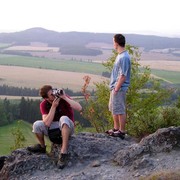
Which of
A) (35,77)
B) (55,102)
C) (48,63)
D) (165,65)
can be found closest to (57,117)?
(55,102)

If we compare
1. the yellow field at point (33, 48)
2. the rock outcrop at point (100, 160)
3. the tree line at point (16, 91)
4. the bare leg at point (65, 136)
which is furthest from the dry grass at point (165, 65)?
the bare leg at point (65, 136)

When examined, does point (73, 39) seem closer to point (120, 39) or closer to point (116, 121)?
point (116, 121)

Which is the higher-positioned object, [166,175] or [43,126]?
[43,126]

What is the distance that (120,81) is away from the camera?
8500 mm

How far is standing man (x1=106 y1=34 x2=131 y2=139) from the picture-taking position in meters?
8.49

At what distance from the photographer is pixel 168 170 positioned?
23.0 feet

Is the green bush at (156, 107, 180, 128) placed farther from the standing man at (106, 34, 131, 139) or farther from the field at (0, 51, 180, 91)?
the field at (0, 51, 180, 91)

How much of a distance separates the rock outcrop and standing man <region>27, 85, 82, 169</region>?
291mm

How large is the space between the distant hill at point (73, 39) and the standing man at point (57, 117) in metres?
103

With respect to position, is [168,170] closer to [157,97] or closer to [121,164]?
[121,164]

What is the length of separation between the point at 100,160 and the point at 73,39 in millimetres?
136295

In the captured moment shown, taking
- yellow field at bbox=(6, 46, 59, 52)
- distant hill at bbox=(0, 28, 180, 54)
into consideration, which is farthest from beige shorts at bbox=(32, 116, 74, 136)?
yellow field at bbox=(6, 46, 59, 52)

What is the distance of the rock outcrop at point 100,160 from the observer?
743cm

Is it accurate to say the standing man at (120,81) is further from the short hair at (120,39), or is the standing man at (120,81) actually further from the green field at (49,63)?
the green field at (49,63)
